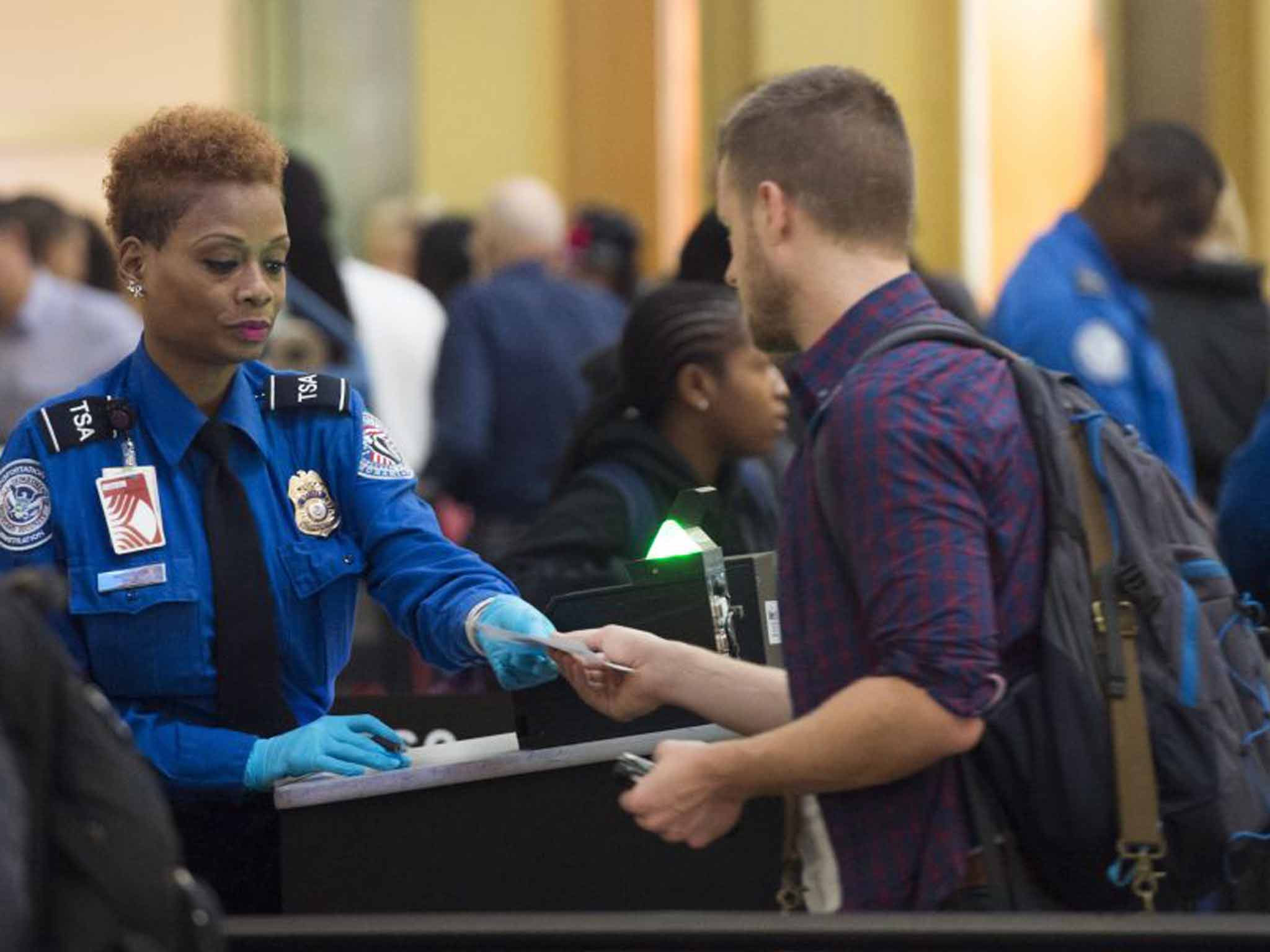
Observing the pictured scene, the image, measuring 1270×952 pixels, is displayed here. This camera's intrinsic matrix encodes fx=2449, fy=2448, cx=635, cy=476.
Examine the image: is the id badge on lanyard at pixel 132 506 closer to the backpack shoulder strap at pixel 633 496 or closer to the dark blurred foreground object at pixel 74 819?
the dark blurred foreground object at pixel 74 819

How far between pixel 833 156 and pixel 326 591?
933 mm

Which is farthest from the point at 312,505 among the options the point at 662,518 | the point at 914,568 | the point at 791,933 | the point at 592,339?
the point at 592,339

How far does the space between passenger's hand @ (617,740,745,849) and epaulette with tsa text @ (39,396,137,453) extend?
36.7 inches

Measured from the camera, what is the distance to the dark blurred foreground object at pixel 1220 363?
6441mm

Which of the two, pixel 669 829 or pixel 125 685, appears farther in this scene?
pixel 125 685

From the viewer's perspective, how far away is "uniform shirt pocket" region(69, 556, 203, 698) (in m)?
3.08

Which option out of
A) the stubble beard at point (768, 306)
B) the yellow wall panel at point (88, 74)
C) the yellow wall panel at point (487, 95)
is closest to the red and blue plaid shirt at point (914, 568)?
the stubble beard at point (768, 306)

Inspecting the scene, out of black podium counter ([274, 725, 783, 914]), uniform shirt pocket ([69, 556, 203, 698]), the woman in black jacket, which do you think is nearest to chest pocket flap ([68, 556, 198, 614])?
uniform shirt pocket ([69, 556, 203, 698])

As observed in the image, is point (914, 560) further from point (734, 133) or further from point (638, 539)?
point (638, 539)

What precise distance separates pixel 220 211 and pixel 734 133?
2.33ft

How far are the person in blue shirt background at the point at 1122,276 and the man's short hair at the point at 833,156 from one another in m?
2.76

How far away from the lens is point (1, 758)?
195 cm

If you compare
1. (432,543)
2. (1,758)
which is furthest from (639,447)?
(1,758)

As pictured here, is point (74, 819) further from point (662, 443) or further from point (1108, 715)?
point (662, 443)
